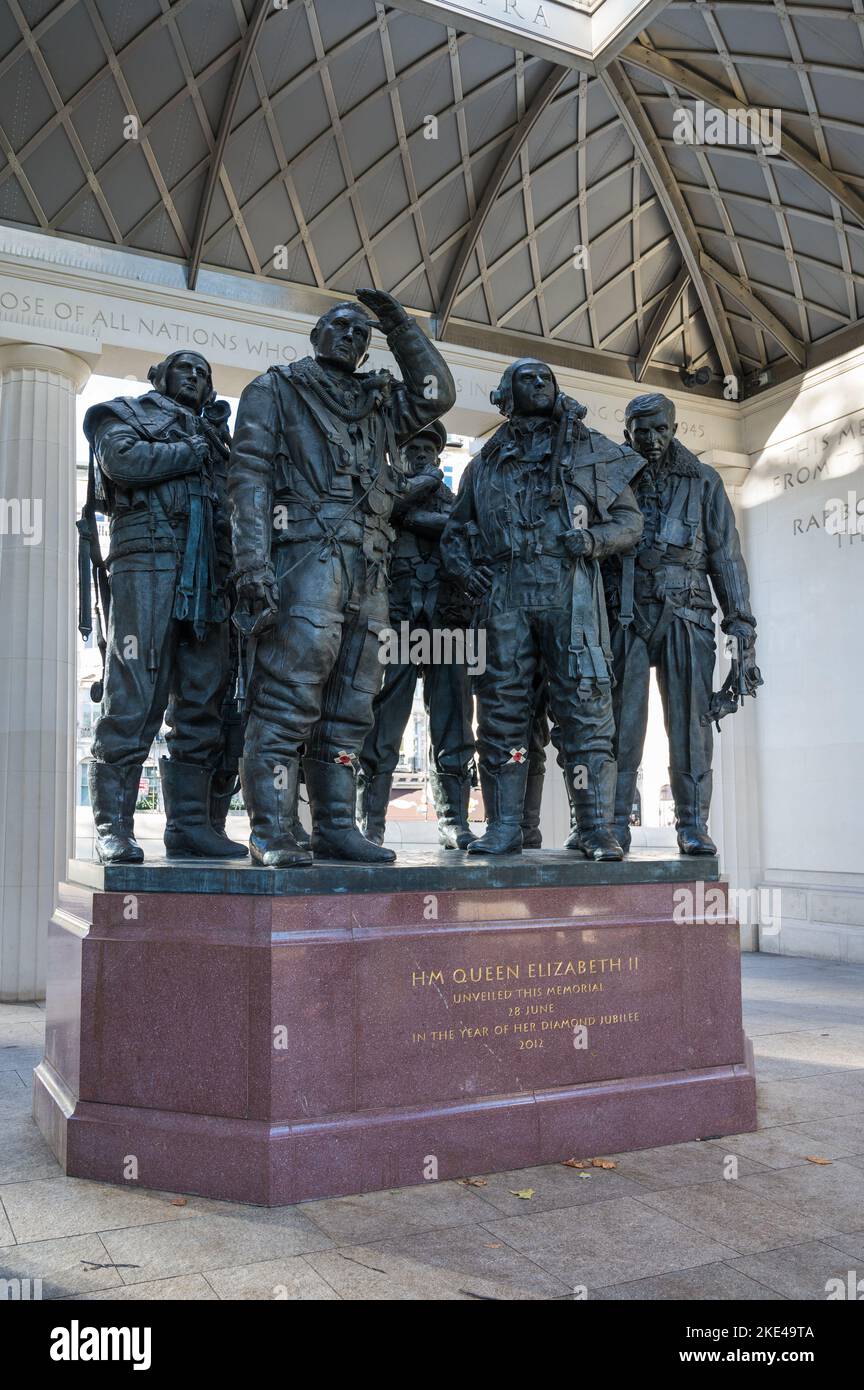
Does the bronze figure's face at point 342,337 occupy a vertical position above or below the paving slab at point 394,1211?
above

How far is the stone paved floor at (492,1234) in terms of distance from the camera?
145 inches

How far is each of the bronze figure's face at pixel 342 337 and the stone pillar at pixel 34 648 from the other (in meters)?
6.48

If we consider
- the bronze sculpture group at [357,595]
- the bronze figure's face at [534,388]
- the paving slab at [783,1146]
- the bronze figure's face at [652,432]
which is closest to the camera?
the paving slab at [783,1146]

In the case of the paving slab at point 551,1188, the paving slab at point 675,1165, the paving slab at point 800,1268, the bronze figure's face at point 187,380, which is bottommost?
the paving slab at point 675,1165

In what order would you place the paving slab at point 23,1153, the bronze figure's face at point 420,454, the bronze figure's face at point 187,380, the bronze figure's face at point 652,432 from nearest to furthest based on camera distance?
the paving slab at point 23,1153 < the bronze figure's face at point 187,380 < the bronze figure's face at point 652,432 < the bronze figure's face at point 420,454

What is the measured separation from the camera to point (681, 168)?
→ 14203mm

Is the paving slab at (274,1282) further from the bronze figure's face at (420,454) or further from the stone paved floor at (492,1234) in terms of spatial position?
the bronze figure's face at (420,454)

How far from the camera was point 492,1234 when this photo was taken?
4.13 metres

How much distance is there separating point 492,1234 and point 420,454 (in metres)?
4.96

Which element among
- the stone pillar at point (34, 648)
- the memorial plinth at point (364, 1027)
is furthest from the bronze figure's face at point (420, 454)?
the stone pillar at point (34, 648)

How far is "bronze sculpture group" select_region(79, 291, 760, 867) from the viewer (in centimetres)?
534

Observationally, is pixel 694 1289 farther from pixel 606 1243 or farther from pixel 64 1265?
pixel 64 1265

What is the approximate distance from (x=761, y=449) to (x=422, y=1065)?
Answer: 42.2ft

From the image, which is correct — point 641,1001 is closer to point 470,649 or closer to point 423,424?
point 470,649
